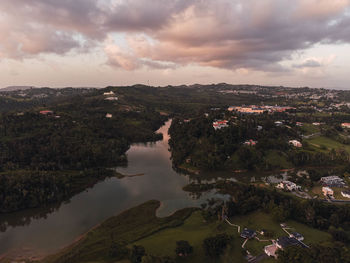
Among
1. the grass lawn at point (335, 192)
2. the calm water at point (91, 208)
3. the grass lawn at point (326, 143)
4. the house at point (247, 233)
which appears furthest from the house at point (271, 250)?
the grass lawn at point (326, 143)

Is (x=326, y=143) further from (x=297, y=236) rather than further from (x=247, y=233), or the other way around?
(x=247, y=233)

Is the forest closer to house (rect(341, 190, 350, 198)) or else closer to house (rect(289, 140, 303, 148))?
house (rect(289, 140, 303, 148))

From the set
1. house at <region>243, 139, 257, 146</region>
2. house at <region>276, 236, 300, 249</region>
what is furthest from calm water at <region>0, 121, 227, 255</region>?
house at <region>243, 139, 257, 146</region>

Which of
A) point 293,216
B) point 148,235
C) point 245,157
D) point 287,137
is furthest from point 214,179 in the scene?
point 287,137

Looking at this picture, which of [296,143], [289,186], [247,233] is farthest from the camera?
[296,143]

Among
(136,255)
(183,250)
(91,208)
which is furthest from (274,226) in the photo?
(91,208)

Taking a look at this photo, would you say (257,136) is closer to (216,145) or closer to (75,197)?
(216,145)

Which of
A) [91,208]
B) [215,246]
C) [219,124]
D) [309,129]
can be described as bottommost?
[91,208]
